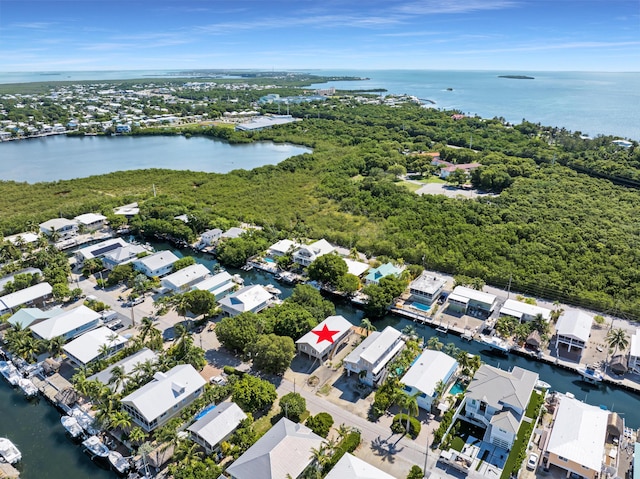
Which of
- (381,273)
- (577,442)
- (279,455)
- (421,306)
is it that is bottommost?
(421,306)

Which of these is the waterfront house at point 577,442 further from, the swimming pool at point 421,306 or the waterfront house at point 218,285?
the waterfront house at point 218,285

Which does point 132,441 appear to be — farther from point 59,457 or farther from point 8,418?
point 8,418

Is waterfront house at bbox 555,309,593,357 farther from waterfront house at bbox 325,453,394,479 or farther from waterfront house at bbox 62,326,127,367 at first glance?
waterfront house at bbox 62,326,127,367

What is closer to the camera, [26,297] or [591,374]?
[591,374]

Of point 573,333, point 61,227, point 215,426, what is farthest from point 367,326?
point 61,227

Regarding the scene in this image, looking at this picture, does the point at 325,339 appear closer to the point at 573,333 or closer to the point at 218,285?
the point at 218,285

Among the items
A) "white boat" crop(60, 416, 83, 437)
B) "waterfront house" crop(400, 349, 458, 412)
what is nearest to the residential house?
"waterfront house" crop(400, 349, 458, 412)
